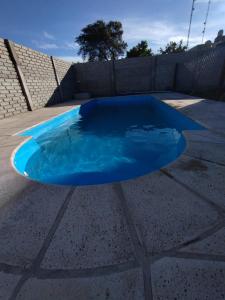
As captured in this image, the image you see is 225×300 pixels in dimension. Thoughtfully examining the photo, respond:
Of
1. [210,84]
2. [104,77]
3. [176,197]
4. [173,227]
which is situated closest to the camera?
[173,227]

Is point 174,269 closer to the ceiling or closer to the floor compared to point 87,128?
closer to the ceiling

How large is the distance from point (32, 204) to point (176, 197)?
4.63ft

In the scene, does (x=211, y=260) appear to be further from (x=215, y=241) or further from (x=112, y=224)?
(x=112, y=224)

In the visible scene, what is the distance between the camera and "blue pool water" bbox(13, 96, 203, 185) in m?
2.85

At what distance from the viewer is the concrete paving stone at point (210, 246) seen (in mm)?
1059

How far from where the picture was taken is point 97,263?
1.04 m

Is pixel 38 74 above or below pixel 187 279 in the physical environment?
above

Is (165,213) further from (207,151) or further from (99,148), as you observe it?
(99,148)

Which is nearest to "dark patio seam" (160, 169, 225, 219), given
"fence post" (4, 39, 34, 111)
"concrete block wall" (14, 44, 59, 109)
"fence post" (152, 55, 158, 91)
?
"fence post" (4, 39, 34, 111)

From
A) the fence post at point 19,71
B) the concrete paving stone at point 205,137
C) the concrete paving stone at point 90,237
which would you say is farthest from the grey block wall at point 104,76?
the concrete paving stone at point 90,237

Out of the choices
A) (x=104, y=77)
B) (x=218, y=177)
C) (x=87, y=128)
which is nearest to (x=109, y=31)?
(x=104, y=77)

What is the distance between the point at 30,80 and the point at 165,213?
8410mm

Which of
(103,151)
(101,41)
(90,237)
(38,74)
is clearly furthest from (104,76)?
(101,41)

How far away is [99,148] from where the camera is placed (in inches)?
161
